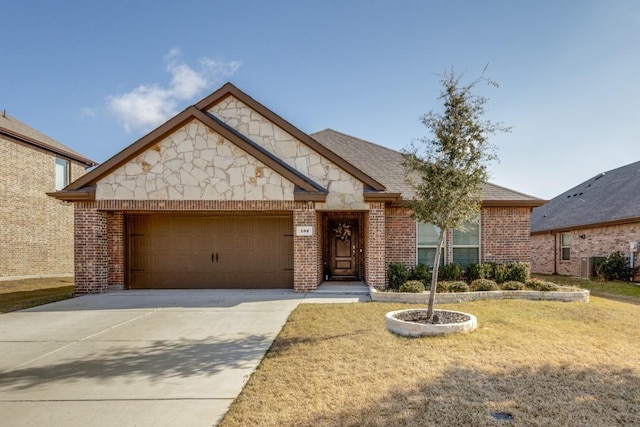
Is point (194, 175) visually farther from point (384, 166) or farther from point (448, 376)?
point (448, 376)

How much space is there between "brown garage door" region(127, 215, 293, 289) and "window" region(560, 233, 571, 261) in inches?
607

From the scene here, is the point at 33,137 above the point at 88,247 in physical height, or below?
above

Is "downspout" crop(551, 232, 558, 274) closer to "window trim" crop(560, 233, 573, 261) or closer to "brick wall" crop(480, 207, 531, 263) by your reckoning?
"window trim" crop(560, 233, 573, 261)

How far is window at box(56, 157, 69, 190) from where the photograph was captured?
20.5 m

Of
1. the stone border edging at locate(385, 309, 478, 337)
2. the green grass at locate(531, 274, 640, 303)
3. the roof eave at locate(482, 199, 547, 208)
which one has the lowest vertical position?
the green grass at locate(531, 274, 640, 303)

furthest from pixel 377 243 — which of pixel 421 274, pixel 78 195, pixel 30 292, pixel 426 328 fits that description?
pixel 30 292

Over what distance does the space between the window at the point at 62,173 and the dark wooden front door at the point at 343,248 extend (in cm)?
1571

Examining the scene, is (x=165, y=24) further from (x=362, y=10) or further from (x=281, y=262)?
(x=281, y=262)

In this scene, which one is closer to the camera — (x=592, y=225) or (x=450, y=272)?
(x=450, y=272)

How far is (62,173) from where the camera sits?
2094 cm

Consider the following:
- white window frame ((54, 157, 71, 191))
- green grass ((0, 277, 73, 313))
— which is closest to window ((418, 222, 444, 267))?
green grass ((0, 277, 73, 313))

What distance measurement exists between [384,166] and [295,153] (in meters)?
4.13

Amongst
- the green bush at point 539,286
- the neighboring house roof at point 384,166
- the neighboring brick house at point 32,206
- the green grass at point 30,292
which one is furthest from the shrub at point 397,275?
the neighboring brick house at point 32,206

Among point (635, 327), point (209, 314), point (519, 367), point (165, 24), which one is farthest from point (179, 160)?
point (635, 327)
